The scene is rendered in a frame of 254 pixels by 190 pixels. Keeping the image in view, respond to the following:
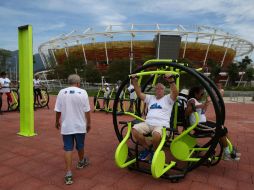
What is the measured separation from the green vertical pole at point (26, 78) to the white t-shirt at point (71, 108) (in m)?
2.83

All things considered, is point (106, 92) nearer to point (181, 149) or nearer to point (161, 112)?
point (161, 112)

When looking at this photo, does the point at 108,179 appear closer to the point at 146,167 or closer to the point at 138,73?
the point at 146,167

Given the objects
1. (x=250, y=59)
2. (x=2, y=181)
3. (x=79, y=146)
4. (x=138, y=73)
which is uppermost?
(x=250, y=59)

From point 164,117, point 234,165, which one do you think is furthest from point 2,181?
point 234,165

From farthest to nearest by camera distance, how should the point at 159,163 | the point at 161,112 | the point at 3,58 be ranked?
the point at 3,58 < the point at 161,112 < the point at 159,163

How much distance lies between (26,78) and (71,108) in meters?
3.06

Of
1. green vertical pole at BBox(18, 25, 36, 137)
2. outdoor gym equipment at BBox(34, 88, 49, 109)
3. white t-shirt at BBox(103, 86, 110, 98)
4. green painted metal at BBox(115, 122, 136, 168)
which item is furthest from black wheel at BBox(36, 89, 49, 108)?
green painted metal at BBox(115, 122, 136, 168)

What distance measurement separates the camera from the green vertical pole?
6199mm

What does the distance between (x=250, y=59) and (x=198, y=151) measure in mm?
71286

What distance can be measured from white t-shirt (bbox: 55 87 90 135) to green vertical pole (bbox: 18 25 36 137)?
2.83 m

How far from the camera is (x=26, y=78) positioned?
6270 millimetres

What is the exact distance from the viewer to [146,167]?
168 inches

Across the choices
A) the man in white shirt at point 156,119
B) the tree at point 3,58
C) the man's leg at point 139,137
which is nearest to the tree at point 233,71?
the tree at point 3,58

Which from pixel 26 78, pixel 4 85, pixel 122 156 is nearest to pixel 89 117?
pixel 122 156
